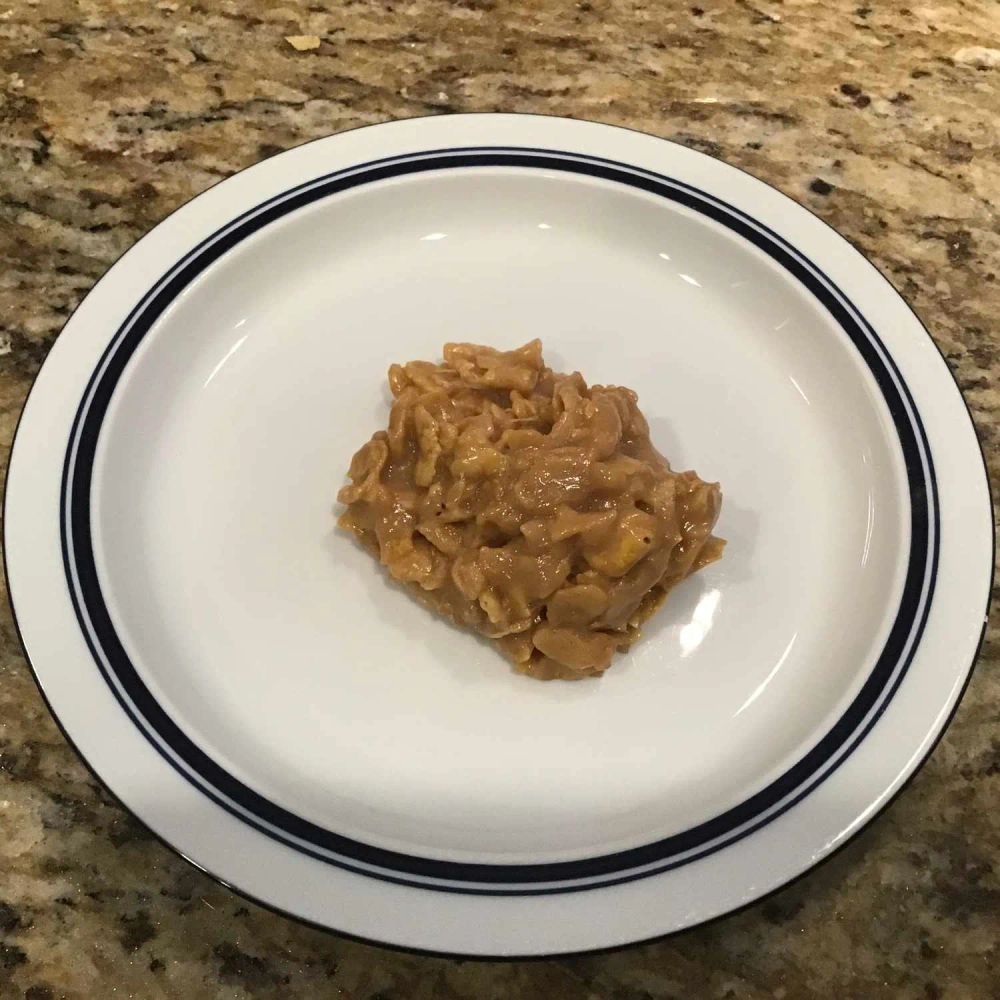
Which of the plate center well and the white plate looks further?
the plate center well

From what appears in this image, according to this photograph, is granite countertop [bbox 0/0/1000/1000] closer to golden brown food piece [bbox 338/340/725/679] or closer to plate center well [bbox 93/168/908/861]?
plate center well [bbox 93/168/908/861]

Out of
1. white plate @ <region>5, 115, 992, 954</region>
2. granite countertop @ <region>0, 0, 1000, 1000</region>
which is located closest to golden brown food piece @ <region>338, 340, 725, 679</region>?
white plate @ <region>5, 115, 992, 954</region>

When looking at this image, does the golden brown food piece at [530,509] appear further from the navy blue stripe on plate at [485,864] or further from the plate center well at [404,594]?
the navy blue stripe on plate at [485,864]

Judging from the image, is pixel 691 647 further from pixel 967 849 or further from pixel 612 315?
pixel 612 315

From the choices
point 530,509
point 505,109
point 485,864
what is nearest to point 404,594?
point 530,509

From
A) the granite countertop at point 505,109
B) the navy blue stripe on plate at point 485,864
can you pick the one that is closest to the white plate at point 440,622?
the navy blue stripe on plate at point 485,864

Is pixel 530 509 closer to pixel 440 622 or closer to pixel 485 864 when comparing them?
pixel 440 622
